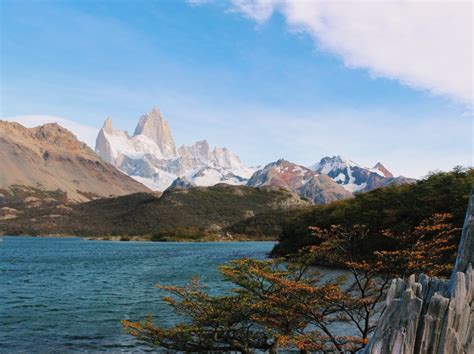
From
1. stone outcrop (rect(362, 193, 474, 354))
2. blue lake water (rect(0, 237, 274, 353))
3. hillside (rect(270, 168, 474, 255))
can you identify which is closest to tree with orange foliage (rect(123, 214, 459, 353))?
stone outcrop (rect(362, 193, 474, 354))

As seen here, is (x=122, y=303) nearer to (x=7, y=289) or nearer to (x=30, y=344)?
(x=30, y=344)

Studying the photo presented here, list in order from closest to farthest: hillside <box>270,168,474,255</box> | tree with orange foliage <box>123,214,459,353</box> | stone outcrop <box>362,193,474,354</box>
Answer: stone outcrop <box>362,193,474,354</box>, tree with orange foliage <box>123,214,459,353</box>, hillside <box>270,168,474,255</box>

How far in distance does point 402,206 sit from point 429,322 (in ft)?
199

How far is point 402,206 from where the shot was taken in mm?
64500

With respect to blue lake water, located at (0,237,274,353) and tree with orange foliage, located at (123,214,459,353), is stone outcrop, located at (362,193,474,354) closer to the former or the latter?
tree with orange foliage, located at (123,214,459,353)

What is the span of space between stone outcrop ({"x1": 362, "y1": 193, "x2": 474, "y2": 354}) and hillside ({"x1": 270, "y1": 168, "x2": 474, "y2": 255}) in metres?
39.8

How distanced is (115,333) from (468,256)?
80.5 feet

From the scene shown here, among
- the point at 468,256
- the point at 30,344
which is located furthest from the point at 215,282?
the point at 468,256

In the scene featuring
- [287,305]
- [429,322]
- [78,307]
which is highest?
[429,322]

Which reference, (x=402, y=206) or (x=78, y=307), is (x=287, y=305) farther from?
(x=402, y=206)

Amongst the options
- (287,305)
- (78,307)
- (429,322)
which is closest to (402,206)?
(78,307)

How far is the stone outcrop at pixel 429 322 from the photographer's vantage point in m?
7.32

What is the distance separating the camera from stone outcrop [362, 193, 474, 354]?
7.32m

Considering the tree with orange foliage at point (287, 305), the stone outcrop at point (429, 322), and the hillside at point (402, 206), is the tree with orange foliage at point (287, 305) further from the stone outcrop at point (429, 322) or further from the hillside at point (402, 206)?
the hillside at point (402, 206)
